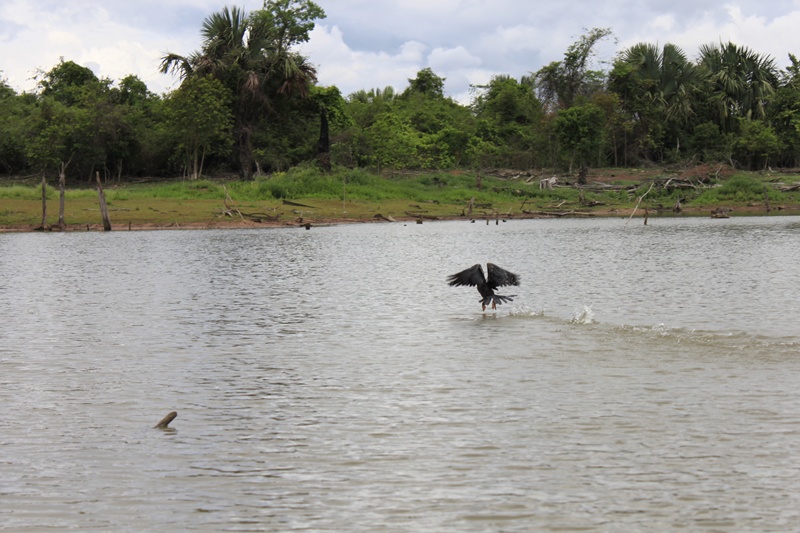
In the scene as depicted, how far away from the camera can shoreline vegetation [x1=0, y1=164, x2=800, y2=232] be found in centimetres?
4753

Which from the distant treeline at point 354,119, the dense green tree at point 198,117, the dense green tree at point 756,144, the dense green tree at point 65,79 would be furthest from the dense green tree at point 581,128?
the dense green tree at point 65,79

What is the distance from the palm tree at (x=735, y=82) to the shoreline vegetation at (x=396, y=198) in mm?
7548

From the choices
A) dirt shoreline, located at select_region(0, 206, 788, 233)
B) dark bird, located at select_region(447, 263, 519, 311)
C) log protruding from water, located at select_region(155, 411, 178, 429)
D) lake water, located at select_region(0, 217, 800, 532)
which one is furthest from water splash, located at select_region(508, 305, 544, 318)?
dirt shoreline, located at select_region(0, 206, 788, 233)

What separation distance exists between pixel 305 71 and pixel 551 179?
1813cm

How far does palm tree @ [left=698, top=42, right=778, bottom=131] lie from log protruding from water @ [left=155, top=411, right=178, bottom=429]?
67.3 metres

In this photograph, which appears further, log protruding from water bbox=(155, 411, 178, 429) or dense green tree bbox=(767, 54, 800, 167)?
dense green tree bbox=(767, 54, 800, 167)

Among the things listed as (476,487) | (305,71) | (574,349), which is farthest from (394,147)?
(476,487)

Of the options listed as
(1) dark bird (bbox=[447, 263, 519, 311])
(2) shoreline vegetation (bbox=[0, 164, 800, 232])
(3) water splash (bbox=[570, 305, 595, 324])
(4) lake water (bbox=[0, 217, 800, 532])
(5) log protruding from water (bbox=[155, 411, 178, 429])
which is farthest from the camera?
(2) shoreline vegetation (bbox=[0, 164, 800, 232])

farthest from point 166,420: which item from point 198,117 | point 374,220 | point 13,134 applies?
point 13,134

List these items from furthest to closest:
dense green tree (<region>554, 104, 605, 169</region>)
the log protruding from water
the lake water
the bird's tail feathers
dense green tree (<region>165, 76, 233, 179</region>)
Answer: dense green tree (<region>554, 104, 605, 169</region>), dense green tree (<region>165, 76, 233, 179</region>), the bird's tail feathers, the log protruding from water, the lake water

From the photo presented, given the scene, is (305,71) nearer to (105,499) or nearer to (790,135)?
(790,135)

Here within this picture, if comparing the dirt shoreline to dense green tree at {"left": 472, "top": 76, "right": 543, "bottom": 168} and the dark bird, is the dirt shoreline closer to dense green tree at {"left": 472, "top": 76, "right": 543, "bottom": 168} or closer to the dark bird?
dense green tree at {"left": 472, "top": 76, "right": 543, "bottom": 168}

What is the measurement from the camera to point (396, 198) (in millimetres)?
58312

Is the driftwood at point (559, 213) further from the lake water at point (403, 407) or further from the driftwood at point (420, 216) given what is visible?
the lake water at point (403, 407)
